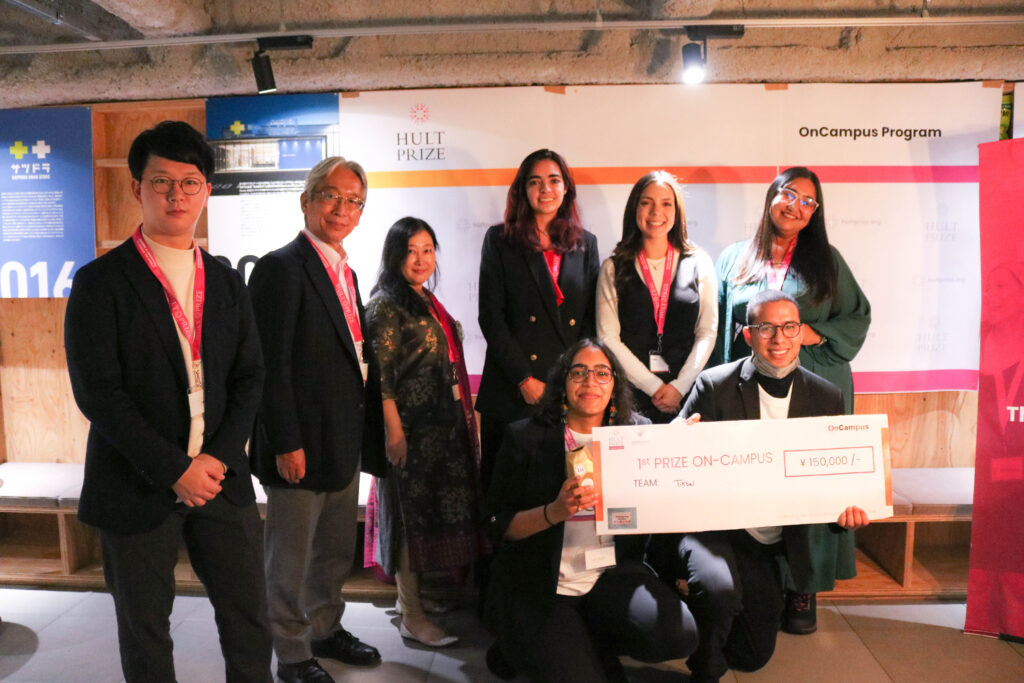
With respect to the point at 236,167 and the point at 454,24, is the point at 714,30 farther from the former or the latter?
the point at 236,167

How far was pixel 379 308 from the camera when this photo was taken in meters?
2.71

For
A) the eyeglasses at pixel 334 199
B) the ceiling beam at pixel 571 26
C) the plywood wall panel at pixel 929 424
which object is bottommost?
the plywood wall panel at pixel 929 424

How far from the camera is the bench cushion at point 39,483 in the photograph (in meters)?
3.37

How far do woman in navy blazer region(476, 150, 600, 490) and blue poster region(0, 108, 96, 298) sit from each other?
234cm

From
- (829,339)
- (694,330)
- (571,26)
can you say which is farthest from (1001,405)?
(571,26)

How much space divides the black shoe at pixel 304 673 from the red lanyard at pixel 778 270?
221 cm

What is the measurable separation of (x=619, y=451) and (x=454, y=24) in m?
2.33

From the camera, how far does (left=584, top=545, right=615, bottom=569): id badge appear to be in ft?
7.63

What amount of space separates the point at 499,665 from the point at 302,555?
0.82m

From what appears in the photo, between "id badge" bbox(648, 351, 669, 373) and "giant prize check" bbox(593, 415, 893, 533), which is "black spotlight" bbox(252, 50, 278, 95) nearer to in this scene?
"id badge" bbox(648, 351, 669, 373)

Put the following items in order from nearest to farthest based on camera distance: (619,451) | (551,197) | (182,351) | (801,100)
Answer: (182,351), (619,451), (551,197), (801,100)

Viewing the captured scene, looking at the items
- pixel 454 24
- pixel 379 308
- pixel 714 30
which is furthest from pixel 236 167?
pixel 714 30

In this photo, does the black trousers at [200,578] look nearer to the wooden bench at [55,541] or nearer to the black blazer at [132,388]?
the black blazer at [132,388]

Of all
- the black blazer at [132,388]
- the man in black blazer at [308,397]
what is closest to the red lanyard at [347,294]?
the man in black blazer at [308,397]
